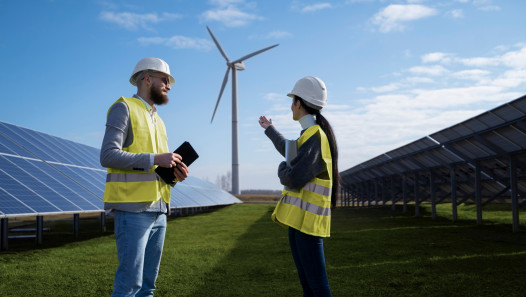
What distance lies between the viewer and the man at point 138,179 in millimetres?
3338

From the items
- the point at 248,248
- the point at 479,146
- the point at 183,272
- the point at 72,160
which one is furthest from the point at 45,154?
the point at 479,146

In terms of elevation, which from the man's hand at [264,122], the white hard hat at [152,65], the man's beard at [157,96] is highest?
the white hard hat at [152,65]

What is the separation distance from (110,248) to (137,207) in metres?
8.85

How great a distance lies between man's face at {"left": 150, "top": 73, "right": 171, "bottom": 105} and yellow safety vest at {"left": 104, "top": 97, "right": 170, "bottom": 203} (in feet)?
0.59

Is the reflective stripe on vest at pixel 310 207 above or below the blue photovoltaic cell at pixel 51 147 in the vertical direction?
below

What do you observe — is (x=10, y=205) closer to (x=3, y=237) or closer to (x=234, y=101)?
(x=3, y=237)

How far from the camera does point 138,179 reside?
3.51 m

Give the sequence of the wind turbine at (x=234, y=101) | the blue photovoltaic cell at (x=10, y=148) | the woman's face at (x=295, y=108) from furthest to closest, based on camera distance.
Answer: the wind turbine at (x=234, y=101) < the blue photovoltaic cell at (x=10, y=148) < the woman's face at (x=295, y=108)

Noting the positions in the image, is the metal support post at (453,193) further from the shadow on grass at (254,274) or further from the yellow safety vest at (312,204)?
the yellow safety vest at (312,204)

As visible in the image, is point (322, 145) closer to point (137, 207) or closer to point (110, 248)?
point (137, 207)

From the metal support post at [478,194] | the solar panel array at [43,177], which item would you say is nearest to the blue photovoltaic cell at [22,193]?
the solar panel array at [43,177]

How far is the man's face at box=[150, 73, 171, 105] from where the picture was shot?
3.90 metres

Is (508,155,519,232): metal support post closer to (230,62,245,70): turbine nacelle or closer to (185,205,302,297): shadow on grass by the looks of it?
(185,205,302,297): shadow on grass

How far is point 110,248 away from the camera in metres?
11.4
